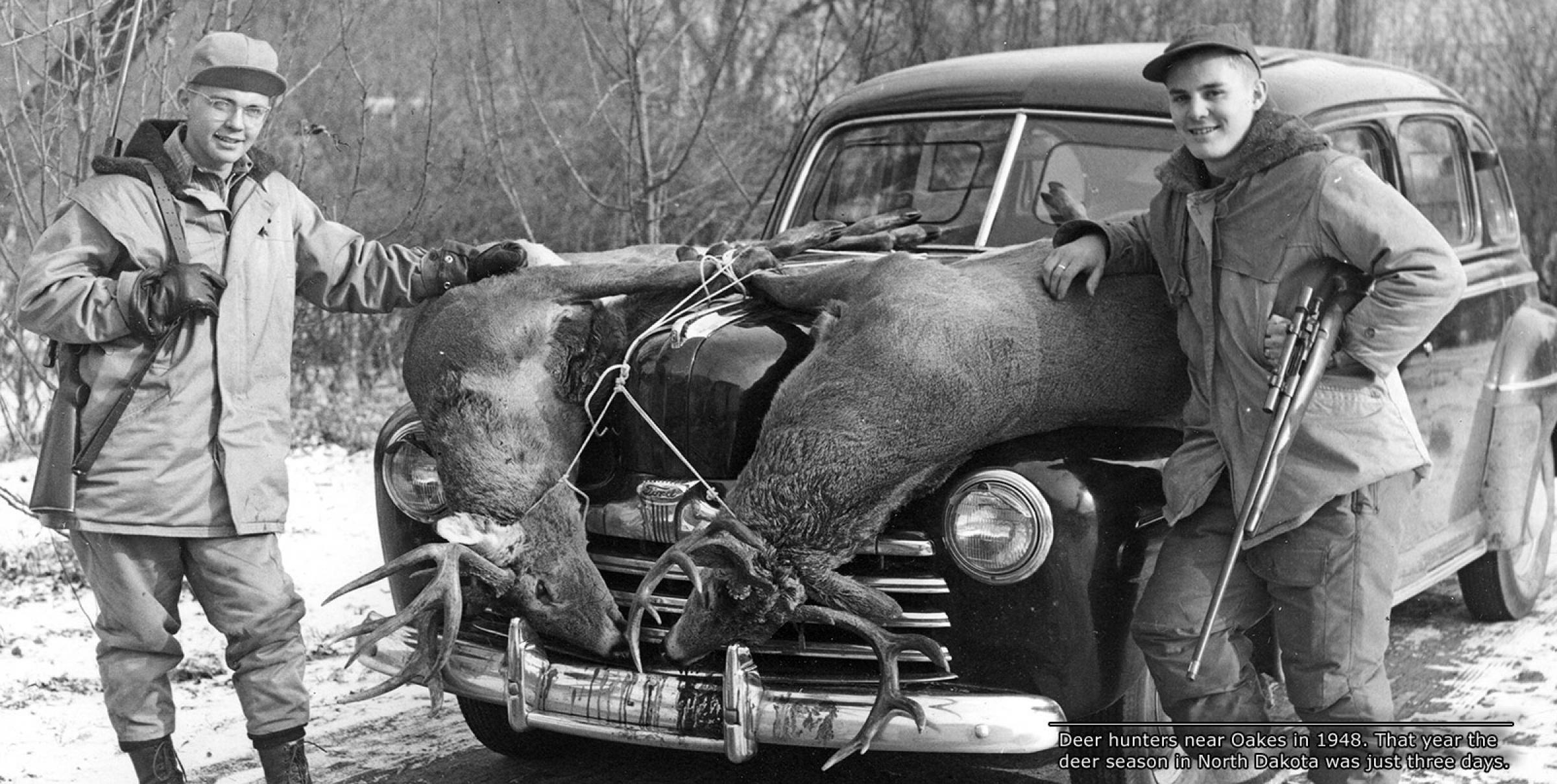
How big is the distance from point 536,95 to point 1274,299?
7.39m

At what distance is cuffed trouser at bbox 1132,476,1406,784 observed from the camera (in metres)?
3.63

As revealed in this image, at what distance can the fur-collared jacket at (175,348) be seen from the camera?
388cm

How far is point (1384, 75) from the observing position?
18.6 feet

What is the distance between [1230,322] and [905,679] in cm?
115

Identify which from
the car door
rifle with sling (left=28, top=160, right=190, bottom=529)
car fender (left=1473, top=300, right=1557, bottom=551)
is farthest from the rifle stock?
car fender (left=1473, top=300, right=1557, bottom=551)

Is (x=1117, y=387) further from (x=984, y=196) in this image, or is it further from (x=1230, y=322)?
(x=984, y=196)

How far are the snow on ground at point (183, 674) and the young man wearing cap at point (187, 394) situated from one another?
0.66m

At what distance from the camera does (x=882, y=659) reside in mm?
3648

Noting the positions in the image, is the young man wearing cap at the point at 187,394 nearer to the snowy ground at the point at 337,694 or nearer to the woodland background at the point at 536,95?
the snowy ground at the point at 337,694

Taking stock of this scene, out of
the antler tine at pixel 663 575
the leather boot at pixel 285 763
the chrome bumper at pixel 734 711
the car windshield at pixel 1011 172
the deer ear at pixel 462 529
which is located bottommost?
the leather boot at pixel 285 763

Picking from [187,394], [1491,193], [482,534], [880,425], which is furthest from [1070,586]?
[1491,193]

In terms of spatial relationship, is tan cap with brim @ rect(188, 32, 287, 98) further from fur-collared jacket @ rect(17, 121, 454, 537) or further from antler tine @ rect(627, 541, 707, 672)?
antler tine @ rect(627, 541, 707, 672)

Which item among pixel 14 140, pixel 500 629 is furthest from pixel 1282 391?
pixel 14 140

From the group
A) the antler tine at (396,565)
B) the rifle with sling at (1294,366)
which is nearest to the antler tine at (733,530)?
the antler tine at (396,565)
